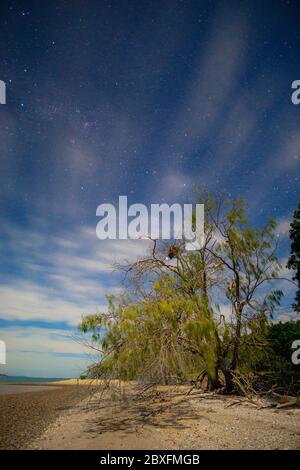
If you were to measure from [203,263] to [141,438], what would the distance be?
7907 mm

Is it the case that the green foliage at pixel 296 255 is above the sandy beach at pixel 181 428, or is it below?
above

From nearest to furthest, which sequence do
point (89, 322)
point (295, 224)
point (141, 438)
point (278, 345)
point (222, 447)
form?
point (222, 447)
point (141, 438)
point (89, 322)
point (278, 345)
point (295, 224)

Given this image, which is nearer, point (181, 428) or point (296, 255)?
point (181, 428)

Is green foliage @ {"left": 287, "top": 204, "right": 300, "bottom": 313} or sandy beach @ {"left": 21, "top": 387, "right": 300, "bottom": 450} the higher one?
green foliage @ {"left": 287, "top": 204, "right": 300, "bottom": 313}

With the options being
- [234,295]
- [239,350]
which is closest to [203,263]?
[234,295]

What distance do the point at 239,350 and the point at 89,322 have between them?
7241mm

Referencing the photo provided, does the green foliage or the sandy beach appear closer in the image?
the sandy beach

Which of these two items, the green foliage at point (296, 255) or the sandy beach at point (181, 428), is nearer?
the sandy beach at point (181, 428)

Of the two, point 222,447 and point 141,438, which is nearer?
point 222,447
